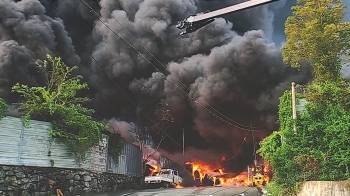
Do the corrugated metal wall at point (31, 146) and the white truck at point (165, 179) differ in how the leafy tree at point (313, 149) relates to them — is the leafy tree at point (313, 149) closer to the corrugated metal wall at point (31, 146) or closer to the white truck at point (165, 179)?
the corrugated metal wall at point (31, 146)

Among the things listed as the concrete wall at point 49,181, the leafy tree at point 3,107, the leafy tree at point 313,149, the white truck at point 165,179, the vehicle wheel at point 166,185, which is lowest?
the vehicle wheel at point 166,185

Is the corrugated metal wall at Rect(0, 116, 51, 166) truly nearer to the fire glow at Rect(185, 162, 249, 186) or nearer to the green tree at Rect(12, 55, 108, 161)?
the green tree at Rect(12, 55, 108, 161)

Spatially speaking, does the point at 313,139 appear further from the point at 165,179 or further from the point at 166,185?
the point at 166,185

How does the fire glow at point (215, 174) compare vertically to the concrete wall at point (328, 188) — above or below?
below

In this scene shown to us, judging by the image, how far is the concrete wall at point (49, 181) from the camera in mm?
18056

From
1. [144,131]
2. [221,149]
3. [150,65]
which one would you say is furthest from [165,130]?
[150,65]

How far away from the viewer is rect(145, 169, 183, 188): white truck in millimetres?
32062

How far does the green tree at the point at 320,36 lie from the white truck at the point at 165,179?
17289 millimetres

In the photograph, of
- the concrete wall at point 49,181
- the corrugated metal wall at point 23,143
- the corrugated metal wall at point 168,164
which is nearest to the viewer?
the concrete wall at point 49,181

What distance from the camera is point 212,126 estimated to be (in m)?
52.3

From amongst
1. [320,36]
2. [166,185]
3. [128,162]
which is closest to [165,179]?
[166,185]

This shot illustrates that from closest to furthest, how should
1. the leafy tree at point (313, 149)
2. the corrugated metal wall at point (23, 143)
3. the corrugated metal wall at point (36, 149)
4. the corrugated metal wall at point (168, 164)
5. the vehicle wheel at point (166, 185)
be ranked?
the leafy tree at point (313, 149) → the corrugated metal wall at point (23, 143) → the corrugated metal wall at point (36, 149) → the vehicle wheel at point (166, 185) → the corrugated metal wall at point (168, 164)

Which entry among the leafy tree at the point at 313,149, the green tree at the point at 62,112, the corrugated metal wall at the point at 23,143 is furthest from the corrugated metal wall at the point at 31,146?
the leafy tree at the point at 313,149

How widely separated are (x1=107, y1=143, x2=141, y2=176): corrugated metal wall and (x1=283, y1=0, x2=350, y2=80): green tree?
1547 cm
